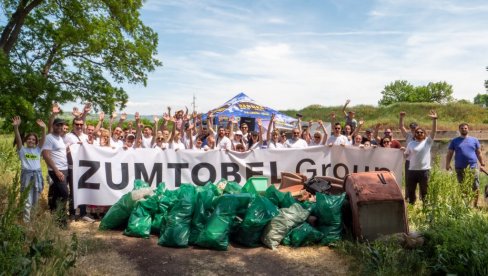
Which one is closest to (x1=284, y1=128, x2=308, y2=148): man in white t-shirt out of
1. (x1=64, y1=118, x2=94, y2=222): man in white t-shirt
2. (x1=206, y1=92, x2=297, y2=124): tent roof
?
(x1=64, y1=118, x2=94, y2=222): man in white t-shirt

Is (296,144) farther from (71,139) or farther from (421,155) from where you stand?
(71,139)

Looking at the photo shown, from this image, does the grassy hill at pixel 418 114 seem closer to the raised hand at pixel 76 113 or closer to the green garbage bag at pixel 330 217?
the green garbage bag at pixel 330 217

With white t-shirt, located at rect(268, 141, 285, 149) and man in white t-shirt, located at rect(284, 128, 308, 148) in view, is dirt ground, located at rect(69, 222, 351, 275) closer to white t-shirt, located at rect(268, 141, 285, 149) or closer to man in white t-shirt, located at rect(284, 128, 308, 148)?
white t-shirt, located at rect(268, 141, 285, 149)

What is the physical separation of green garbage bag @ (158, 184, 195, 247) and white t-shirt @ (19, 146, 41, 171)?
2104mm

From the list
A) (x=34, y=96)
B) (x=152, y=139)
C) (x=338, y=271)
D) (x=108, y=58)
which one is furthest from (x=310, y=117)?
(x=338, y=271)

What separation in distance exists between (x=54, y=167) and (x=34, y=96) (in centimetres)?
1037

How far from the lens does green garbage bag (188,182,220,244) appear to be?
5.94 meters

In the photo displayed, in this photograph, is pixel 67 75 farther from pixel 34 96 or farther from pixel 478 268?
pixel 478 268

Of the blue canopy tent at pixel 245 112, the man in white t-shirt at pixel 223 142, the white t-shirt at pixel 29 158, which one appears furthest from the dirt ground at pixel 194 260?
the blue canopy tent at pixel 245 112

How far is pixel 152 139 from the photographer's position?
8406 mm

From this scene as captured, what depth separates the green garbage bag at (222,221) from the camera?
570 centimetres

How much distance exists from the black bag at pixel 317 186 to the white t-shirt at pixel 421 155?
177cm

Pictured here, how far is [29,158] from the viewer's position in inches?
248

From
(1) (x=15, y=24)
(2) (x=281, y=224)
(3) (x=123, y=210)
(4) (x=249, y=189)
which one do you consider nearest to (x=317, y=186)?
(4) (x=249, y=189)
